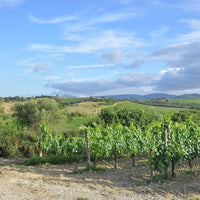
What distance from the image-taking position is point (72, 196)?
687cm

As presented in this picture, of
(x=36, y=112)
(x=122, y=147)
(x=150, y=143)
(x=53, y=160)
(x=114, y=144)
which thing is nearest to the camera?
(x=114, y=144)

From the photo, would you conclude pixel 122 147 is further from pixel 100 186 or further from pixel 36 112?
pixel 36 112

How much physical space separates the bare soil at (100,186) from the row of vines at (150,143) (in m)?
0.77

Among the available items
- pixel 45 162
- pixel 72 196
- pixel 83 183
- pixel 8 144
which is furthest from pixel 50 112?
pixel 72 196

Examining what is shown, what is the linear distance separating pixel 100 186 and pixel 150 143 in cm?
572

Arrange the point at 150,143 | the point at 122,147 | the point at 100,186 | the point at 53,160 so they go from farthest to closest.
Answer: the point at 150,143, the point at 53,160, the point at 122,147, the point at 100,186

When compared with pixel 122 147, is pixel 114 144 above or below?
above

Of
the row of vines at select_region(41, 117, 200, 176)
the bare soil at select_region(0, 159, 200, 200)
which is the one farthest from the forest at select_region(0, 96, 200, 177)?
the bare soil at select_region(0, 159, 200, 200)

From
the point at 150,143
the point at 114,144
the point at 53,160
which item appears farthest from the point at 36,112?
the point at 150,143

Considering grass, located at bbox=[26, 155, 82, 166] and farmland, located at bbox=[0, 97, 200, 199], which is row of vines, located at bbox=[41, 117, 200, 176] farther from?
grass, located at bbox=[26, 155, 82, 166]

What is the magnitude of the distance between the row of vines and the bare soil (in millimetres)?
769

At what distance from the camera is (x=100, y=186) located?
8.00 meters

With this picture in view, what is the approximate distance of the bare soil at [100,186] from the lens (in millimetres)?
6962

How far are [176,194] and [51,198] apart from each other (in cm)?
384
